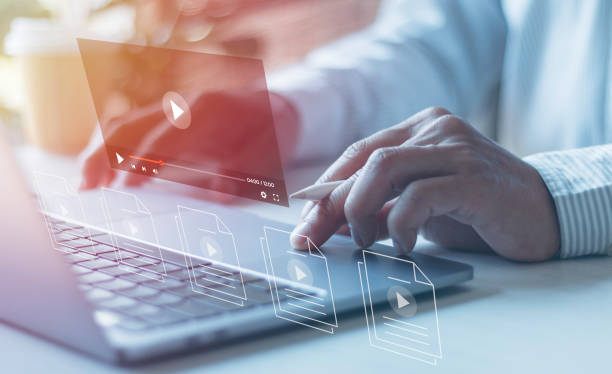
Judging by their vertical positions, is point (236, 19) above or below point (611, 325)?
above

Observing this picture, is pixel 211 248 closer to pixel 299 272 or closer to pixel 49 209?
pixel 299 272

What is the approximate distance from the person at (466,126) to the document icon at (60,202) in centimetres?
5

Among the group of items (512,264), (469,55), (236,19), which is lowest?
(512,264)

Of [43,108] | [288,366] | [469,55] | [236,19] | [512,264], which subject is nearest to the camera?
[288,366]

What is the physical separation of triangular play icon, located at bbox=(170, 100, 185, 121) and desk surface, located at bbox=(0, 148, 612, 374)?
17cm

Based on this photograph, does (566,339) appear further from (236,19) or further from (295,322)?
(236,19)

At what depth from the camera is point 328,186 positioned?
0.47 meters

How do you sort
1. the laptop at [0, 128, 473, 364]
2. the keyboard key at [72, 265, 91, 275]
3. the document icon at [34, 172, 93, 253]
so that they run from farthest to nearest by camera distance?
1. the document icon at [34, 172, 93, 253]
2. the keyboard key at [72, 265, 91, 275]
3. the laptop at [0, 128, 473, 364]

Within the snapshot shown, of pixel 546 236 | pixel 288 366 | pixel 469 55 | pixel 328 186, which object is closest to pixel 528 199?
pixel 546 236

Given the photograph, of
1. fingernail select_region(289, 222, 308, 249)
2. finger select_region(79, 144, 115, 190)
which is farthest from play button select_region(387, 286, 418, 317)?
finger select_region(79, 144, 115, 190)

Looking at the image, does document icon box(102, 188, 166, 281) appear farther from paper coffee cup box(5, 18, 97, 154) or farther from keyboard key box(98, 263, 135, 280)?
paper coffee cup box(5, 18, 97, 154)

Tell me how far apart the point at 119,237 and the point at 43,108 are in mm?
422

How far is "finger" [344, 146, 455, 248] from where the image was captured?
0.43m

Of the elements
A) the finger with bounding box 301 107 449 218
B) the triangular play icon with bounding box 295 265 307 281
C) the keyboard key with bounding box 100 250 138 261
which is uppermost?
the finger with bounding box 301 107 449 218
